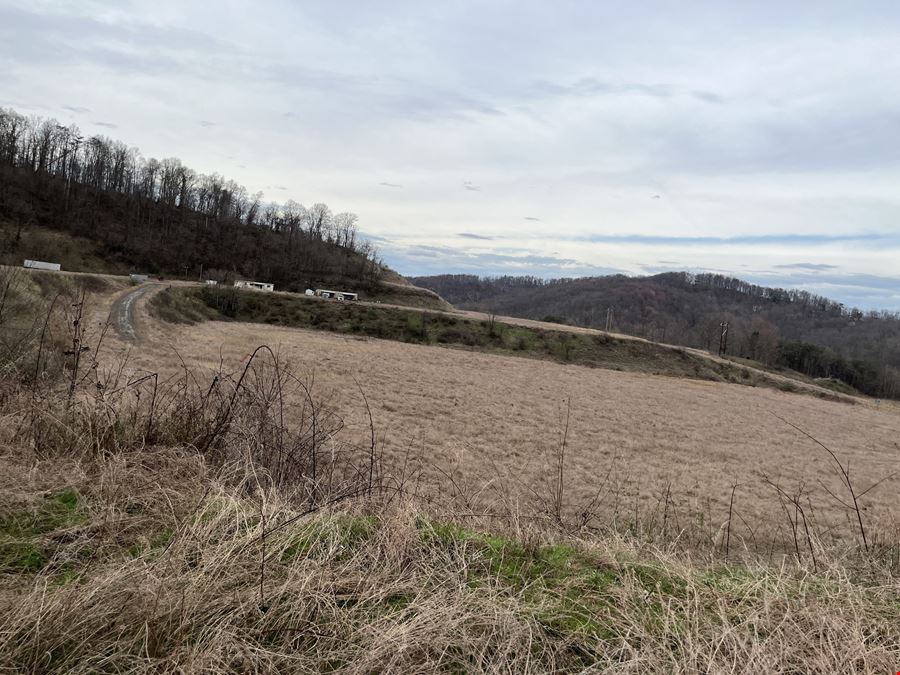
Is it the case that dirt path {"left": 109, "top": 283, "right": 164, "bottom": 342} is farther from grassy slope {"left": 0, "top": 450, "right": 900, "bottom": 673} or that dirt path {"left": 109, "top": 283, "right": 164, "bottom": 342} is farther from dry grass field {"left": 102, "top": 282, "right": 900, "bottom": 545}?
grassy slope {"left": 0, "top": 450, "right": 900, "bottom": 673}

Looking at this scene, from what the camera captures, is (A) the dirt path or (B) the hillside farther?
(B) the hillside

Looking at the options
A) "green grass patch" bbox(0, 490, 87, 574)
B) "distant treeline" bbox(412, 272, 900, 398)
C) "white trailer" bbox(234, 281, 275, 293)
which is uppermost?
"distant treeline" bbox(412, 272, 900, 398)

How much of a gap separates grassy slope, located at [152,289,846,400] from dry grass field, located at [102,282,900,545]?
346 inches

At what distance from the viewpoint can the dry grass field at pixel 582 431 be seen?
13.9 m

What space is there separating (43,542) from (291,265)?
92094 mm

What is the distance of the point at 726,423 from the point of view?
94.7 ft

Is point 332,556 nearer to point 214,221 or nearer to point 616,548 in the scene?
point 616,548

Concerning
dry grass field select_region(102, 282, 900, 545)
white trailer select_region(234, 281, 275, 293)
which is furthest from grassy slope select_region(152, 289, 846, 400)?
dry grass field select_region(102, 282, 900, 545)

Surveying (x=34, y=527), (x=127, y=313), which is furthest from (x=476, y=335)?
(x=34, y=527)

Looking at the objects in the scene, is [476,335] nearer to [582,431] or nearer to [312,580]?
[582,431]

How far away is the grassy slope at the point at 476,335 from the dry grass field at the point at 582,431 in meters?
8.78

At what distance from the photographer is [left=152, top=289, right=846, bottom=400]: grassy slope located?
5191 cm

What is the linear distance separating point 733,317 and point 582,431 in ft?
403

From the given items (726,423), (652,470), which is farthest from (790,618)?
(726,423)
